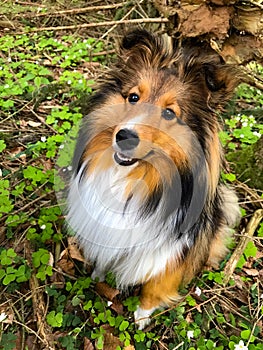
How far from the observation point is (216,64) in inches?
97.4

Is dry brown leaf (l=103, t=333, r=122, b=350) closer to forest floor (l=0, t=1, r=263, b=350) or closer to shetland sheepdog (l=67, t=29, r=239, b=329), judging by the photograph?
forest floor (l=0, t=1, r=263, b=350)

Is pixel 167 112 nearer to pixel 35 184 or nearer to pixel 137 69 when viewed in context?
pixel 137 69

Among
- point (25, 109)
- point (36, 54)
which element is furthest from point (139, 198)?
point (36, 54)

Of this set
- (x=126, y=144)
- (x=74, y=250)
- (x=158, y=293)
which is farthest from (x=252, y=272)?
(x=126, y=144)

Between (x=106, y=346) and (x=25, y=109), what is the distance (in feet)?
8.77

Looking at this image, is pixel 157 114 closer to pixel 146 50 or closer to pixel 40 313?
pixel 146 50

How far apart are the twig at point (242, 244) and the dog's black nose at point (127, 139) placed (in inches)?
55.2

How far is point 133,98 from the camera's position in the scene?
2551 millimetres

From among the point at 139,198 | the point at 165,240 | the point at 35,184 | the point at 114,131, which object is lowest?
the point at 35,184

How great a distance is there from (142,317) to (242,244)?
988 mm

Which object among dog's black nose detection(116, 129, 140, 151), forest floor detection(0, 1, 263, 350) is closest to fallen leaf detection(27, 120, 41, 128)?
forest floor detection(0, 1, 263, 350)

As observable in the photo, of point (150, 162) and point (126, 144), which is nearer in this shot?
point (126, 144)

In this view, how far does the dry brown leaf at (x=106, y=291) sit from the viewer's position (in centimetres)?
301

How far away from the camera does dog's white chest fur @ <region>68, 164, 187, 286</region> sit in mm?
2680
